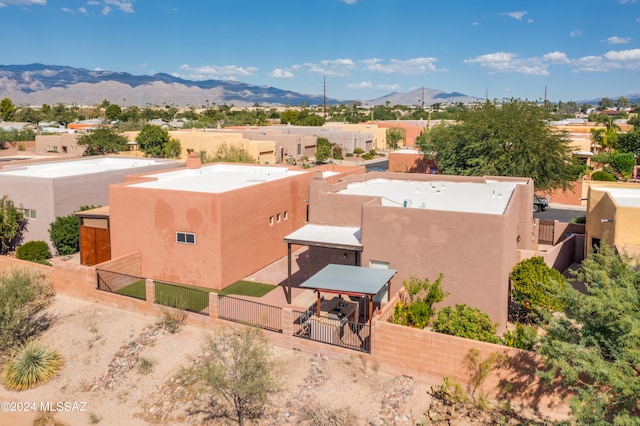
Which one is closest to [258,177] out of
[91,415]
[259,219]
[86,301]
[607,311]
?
[259,219]

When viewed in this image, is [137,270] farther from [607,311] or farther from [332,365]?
[607,311]

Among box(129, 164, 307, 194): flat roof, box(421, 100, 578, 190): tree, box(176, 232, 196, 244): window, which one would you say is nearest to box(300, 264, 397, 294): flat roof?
box(176, 232, 196, 244): window

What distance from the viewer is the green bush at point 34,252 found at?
26016 millimetres

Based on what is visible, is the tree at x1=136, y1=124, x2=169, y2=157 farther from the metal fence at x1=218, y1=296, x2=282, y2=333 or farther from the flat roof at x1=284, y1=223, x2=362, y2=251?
the metal fence at x1=218, y1=296, x2=282, y2=333

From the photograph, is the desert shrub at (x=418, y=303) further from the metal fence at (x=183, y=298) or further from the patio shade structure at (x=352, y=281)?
the metal fence at (x=183, y=298)

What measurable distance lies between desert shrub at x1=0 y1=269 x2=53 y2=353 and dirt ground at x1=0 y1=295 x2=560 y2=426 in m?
0.89

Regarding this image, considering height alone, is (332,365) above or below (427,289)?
below

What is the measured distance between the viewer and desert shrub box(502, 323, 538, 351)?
1466 centimetres

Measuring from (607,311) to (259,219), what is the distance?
1685 centimetres

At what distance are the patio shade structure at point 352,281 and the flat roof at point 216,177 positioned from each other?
8558mm

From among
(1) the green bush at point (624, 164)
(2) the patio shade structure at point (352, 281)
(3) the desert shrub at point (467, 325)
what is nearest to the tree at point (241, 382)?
(2) the patio shade structure at point (352, 281)

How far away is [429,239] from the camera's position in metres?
18.6

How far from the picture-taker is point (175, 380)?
16250mm

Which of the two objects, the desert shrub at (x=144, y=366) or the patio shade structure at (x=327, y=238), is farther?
the patio shade structure at (x=327, y=238)
